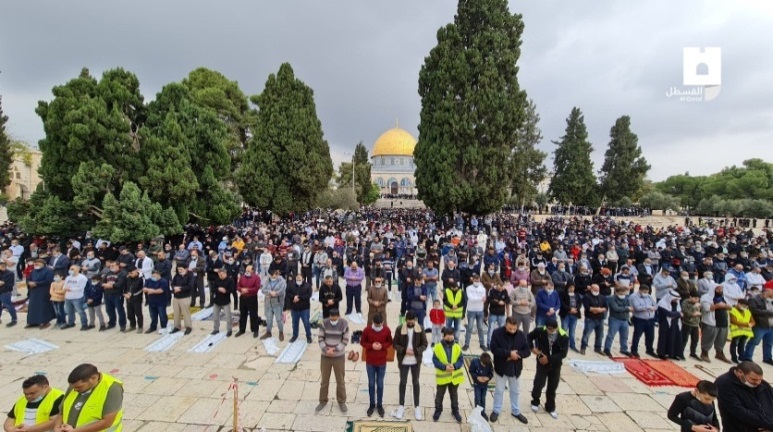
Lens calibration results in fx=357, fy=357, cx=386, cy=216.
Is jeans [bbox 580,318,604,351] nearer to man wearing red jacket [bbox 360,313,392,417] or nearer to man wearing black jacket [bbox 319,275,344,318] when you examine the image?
man wearing red jacket [bbox 360,313,392,417]

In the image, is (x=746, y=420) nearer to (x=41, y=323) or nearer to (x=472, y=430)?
(x=472, y=430)

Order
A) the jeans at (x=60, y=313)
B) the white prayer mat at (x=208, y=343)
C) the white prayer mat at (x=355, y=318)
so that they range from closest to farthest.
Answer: the white prayer mat at (x=208, y=343)
the jeans at (x=60, y=313)
the white prayer mat at (x=355, y=318)

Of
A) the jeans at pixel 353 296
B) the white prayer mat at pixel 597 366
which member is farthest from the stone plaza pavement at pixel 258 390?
the jeans at pixel 353 296

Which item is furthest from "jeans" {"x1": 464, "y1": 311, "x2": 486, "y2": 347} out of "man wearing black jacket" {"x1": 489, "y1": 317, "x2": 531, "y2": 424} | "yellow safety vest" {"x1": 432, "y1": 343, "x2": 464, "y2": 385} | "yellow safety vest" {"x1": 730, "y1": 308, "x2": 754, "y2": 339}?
"yellow safety vest" {"x1": 730, "y1": 308, "x2": 754, "y2": 339}

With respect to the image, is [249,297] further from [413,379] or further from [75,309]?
[413,379]

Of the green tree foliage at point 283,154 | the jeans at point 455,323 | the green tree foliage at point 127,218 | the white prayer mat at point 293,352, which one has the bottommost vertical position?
the white prayer mat at point 293,352

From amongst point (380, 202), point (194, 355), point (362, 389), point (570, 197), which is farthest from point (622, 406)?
point (380, 202)

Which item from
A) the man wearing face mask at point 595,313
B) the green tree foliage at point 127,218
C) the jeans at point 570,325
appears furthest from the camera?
the green tree foliage at point 127,218

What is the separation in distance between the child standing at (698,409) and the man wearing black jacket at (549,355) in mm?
1321

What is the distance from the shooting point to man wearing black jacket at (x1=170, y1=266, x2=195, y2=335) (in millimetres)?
7352

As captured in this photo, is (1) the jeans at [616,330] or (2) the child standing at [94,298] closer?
(1) the jeans at [616,330]

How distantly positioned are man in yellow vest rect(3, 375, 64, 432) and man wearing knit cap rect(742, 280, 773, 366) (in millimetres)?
10433

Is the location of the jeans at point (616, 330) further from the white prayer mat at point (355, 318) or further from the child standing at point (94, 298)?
the child standing at point (94, 298)

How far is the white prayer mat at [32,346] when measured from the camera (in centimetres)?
669
